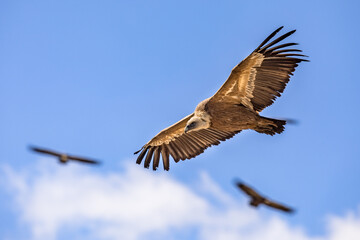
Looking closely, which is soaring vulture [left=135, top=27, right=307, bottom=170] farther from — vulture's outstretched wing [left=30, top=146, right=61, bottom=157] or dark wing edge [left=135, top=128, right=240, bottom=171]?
vulture's outstretched wing [left=30, top=146, right=61, bottom=157]

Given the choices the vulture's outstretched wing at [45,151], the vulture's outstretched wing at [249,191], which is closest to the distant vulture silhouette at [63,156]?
the vulture's outstretched wing at [45,151]

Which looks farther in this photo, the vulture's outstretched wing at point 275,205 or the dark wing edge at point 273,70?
the dark wing edge at point 273,70

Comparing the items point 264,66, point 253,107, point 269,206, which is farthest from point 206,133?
point 269,206

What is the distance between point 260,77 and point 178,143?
10.1ft

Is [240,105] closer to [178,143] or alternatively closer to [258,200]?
[178,143]

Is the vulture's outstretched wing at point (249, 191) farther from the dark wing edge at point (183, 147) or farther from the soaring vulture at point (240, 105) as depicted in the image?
the dark wing edge at point (183, 147)

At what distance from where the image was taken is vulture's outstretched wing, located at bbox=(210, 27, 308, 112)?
35.2ft

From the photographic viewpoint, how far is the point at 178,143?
13.2m

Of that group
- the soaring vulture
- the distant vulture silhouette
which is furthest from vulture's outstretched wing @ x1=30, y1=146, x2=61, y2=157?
the soaring vulture

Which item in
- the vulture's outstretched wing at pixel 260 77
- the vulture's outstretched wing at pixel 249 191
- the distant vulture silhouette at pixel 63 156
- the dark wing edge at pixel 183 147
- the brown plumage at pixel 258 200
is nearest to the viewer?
the vulture's outstretched wing at pixel 249 191

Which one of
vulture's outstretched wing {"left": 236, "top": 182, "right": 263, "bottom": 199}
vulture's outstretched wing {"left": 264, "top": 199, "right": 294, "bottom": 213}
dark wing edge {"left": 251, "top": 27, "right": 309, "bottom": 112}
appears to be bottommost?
vulture's outstretched wing {"left": 264, "top": 199, "right": 294, "bottom": 213}

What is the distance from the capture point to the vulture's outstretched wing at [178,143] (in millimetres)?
12914

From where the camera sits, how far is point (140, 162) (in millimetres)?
13039

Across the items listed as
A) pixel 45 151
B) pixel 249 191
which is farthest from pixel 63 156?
pixel 249 191
